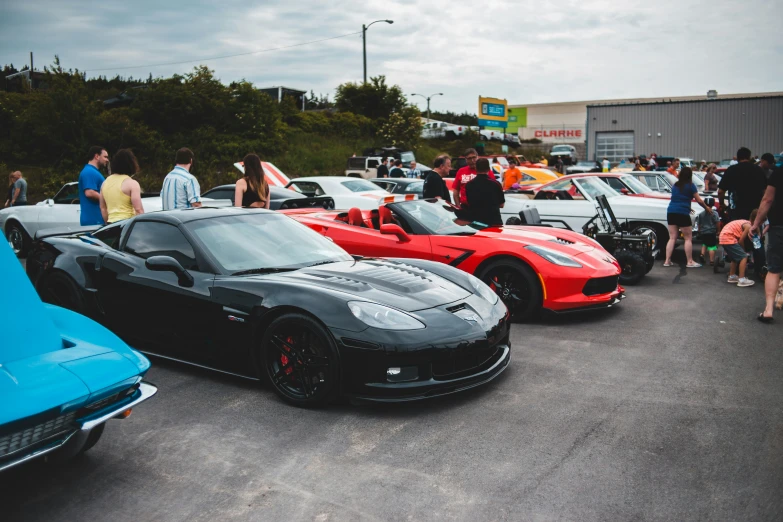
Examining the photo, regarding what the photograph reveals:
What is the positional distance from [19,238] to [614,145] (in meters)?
40.1

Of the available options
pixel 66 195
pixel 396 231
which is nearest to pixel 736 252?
pixel 396 231

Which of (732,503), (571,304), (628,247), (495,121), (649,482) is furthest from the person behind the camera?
(495,121)

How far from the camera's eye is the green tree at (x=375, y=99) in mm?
45094

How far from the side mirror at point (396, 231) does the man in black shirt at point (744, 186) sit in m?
5.59

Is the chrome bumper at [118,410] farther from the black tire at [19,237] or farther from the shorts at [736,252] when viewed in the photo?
the black tire at [19,237]

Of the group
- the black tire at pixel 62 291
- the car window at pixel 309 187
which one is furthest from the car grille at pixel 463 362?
the car window at pixel 309 187

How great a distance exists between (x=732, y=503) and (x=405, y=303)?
2.17m

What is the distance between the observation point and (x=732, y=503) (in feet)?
9.86

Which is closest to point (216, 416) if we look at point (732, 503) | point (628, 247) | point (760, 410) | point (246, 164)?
point (732, 503)

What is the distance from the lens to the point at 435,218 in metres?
7.46

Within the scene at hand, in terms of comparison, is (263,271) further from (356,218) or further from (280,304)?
(356,218)

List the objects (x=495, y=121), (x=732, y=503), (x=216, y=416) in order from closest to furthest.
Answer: (x=732, y=503) < (x=216, y=416) < (x=495, y=121)

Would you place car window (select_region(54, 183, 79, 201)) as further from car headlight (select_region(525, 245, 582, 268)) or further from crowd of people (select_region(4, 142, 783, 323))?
car headlight (select_region(525, 245, 582, 268))

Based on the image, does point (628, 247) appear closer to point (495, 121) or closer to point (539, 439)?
point (539, 439)
